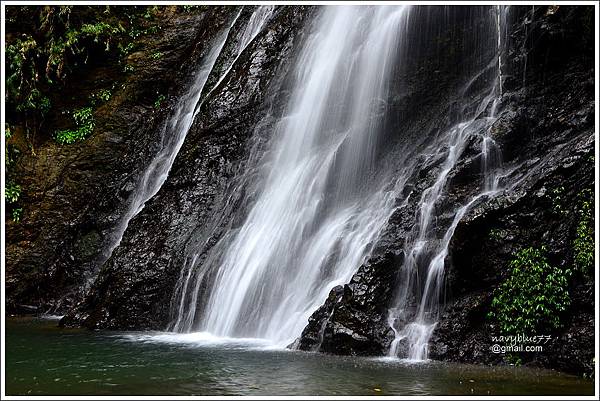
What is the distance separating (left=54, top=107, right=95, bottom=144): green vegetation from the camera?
16141 millimetres

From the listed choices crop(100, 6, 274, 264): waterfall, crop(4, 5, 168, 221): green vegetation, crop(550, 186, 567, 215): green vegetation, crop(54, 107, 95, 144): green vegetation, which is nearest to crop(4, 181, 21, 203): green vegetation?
crop(4, 5, 168, 221): green vegetation

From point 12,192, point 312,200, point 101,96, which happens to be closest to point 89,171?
point 12,192

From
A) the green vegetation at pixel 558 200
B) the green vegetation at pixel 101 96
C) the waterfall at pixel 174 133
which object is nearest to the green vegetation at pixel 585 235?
the green vegetation at pixel 558 200

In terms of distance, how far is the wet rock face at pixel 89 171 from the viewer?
1384cm

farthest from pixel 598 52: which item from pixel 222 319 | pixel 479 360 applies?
pixel 222 319

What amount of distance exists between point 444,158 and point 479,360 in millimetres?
3581

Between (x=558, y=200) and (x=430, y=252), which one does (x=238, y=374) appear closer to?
(x=430, y=252)

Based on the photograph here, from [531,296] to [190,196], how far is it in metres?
7.30

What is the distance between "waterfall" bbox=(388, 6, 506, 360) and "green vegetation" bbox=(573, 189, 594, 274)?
1.31 metres

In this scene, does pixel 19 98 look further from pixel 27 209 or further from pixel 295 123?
→ pixel 295 123

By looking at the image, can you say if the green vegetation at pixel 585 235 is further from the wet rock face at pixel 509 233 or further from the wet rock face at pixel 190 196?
the wet rock face at pixel 190 196

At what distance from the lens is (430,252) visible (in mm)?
7891

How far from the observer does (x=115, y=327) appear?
1034cm

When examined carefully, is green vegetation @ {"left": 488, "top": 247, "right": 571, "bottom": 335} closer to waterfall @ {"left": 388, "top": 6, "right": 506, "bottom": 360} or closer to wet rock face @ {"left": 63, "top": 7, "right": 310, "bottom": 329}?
waterfall @ {"left": 388, "top": 6, "right": 506, "bottom": 360}
